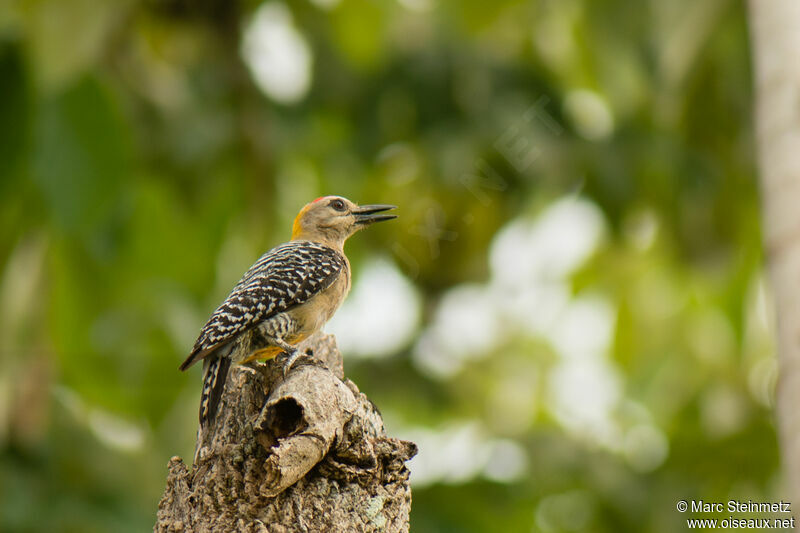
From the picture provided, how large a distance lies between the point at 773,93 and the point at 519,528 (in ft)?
32.3

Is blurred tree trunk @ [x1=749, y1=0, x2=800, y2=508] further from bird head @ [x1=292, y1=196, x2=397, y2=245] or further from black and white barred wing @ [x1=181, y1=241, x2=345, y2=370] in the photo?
bird head @ [x1=292, y1=196, x2=397, y2=245]

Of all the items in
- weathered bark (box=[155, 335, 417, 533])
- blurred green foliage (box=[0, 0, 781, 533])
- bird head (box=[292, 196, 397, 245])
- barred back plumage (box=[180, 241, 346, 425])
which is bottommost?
weathered bark (box=[155, 335, 417, 533])

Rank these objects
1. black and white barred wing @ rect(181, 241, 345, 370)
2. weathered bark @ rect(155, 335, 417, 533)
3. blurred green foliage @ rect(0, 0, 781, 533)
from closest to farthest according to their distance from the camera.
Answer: weathered bark @ rect(155, 335, 417, 533)
black and white barred wing @ rect(181, 241, 345, 370)
blurred green foliage @ rect(0, 0, 781, 533)

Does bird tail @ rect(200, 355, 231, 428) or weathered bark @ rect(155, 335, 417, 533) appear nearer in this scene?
weathered bark @ rect(155, 335, 417, 533)

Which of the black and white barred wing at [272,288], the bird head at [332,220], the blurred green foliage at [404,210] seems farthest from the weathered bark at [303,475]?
the blurred green foliage at [404,210]

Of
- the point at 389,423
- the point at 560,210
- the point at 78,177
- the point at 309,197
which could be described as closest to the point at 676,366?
the point at 560,210

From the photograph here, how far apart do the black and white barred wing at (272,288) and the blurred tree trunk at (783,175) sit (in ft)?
7.24

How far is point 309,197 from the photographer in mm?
13781

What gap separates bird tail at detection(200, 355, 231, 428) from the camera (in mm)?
4027

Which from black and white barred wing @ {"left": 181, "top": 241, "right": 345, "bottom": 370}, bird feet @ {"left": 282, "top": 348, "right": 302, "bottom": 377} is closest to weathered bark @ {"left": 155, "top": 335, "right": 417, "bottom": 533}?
bird feet @ {"left": 282, "top": 348, "right": 302, "bottom": 377}

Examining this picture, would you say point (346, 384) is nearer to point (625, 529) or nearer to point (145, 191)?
point (145, 191)

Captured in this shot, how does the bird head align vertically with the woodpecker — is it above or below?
above

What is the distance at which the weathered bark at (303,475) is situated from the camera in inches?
145

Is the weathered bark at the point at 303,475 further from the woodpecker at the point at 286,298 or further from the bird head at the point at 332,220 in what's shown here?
the bird head at the point at 332,220
